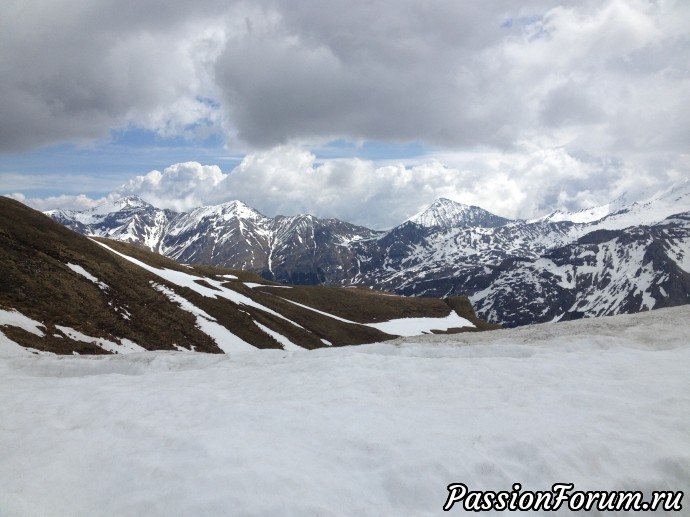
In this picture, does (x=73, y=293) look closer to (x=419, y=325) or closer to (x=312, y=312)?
(x=312, y=312)

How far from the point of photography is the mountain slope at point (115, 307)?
122 feet

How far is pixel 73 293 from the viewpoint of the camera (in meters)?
44.9

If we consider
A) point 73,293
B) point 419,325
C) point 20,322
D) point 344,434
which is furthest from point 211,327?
point 419,325

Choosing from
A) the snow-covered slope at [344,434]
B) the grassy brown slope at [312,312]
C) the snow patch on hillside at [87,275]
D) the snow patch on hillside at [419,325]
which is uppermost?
the snow patch on hillside at [87,275]

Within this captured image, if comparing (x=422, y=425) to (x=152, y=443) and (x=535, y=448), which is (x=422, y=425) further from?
(x=152, y=443)

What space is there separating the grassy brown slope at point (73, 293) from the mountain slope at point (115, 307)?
0.13 metres

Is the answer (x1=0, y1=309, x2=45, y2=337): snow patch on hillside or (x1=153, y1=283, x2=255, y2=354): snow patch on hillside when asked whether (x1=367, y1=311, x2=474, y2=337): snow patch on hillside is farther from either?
(x1=0, y1=309, x2=45, y2=337): snow patch on hillside

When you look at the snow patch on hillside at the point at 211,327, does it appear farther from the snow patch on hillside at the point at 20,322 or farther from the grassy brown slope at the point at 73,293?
the snow patch on hillside at the point at 20,322

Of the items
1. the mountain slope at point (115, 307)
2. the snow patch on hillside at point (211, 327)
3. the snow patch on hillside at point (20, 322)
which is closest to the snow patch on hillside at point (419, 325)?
the mountain slope at point (115, 307)

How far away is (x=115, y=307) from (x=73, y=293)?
14.6 feet

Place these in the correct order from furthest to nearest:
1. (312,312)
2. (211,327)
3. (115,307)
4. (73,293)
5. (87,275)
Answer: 1. (312,312)
2. (211,327)
3. (87,275)
4. (115,307)
5. (73,293)

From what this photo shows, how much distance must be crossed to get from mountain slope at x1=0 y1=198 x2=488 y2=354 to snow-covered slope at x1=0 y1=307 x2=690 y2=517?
20072 millimetres

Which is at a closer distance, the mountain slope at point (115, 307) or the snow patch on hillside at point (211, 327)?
the mountain slope at point (115, 307)

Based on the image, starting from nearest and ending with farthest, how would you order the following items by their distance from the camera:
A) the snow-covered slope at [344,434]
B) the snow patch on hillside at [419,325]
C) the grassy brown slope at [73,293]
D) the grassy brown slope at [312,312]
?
1. the snow-covered slope at [344,434]
2. the grassy brown slope at [73,293]
3. the grassy brown slope at [312,312]
4. the snow patch on hillside at [419,325]
